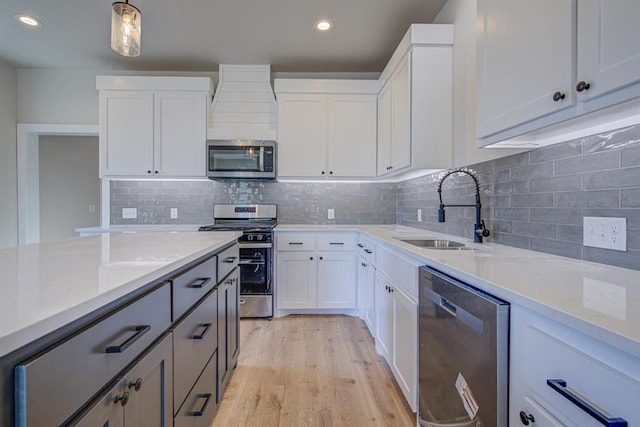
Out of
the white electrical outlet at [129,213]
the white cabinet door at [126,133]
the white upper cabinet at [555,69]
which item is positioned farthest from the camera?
the white electrical outlet at [129,213]

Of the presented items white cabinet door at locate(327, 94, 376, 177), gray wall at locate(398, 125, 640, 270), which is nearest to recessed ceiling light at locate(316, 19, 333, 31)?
white cabinet door at locate(327, 94, 376, 177)

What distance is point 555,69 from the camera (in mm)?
1013

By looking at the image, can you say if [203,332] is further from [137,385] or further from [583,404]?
[583,404]

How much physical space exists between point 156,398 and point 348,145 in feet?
9.37

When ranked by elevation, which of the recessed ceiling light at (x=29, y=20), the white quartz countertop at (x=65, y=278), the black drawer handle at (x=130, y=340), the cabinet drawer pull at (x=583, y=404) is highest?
the recessed ceiling light at (x=29, y=20)

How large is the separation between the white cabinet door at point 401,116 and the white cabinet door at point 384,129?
0.36ft

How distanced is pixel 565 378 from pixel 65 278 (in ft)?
3.85

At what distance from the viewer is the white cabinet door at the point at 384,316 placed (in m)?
1.94

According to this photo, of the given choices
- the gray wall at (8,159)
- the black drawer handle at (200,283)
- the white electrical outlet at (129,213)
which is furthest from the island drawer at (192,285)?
the gray wall at (8,159)

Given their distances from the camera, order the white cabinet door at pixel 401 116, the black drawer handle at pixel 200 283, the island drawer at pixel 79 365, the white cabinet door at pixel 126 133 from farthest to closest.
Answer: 1. the white cabinet door at pixel 126 133
2. the white cabinet door at pixel 401 116
3. the black drawer handle at pixel 200 283
4. the island drawer at pixel 79 365

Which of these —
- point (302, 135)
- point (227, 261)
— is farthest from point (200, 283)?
point (302, 135)

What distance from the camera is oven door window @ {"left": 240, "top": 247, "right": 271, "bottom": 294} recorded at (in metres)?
2.98

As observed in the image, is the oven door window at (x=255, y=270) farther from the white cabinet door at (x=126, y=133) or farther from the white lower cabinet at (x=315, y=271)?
the white cabinet door at (x=126, y=133)

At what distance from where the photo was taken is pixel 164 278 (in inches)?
39.4
